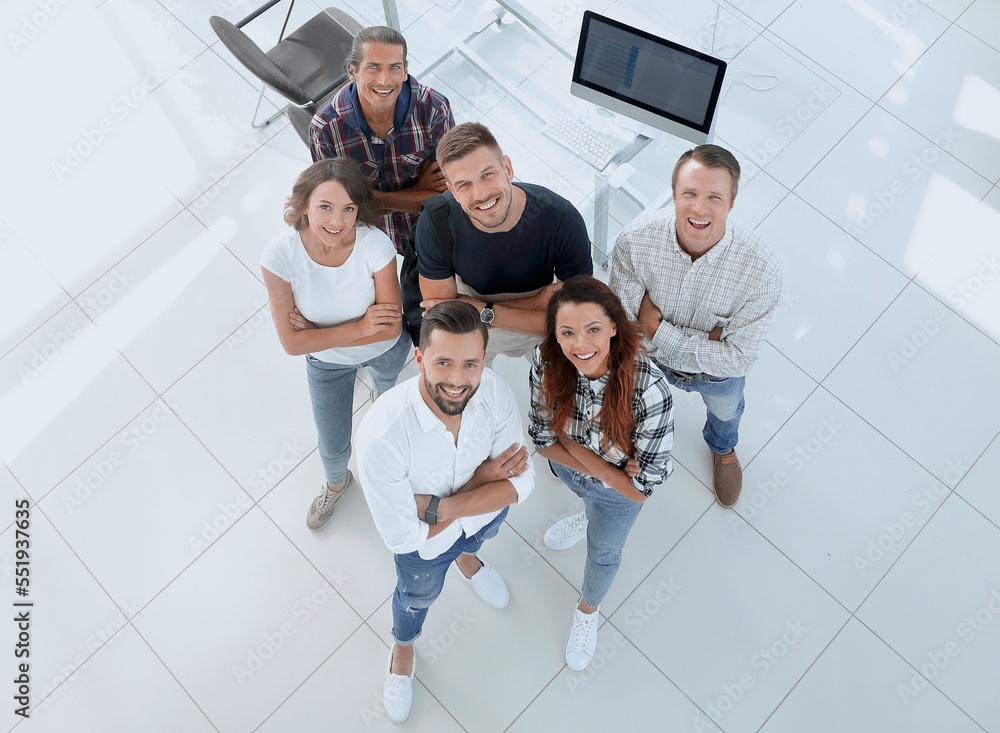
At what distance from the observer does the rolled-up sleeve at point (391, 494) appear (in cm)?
239

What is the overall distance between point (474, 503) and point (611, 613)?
3.56 ft

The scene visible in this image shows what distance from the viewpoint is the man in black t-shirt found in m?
2.43

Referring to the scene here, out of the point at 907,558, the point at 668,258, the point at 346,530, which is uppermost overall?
the point at 668,258

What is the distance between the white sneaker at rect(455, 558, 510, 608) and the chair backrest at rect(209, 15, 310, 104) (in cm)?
209

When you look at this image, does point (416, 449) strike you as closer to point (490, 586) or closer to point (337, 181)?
point (337, 181)

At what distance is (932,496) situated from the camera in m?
Answer: 3.41

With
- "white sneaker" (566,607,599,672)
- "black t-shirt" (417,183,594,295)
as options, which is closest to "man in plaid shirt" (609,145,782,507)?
"black t-shirt" (417,183,594,295)

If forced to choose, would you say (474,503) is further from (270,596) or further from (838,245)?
(838,245)

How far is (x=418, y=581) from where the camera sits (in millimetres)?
2795

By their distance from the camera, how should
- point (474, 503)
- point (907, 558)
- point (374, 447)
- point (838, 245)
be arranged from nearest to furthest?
point (374, 447)
point (474, 503)
point (907, 558)
point (838, 245)

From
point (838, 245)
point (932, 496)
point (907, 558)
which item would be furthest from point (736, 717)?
point (838, 245)

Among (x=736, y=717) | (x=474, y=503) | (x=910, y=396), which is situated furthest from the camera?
(x=910, y=396)

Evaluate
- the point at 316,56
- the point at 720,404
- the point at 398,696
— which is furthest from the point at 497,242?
the point at 316,56

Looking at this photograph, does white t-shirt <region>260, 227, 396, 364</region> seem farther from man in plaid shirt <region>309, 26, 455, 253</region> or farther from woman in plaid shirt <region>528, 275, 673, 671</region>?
woman in plaid shirt <region>528, 275, 673, 671</region>
